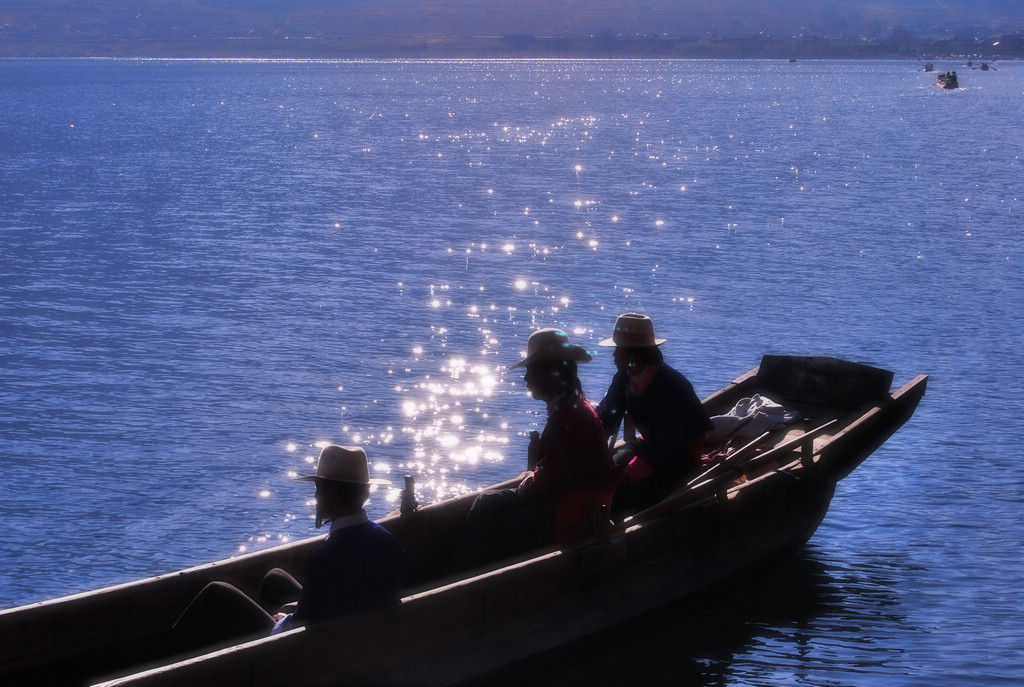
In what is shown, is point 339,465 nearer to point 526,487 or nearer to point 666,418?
point 526,487

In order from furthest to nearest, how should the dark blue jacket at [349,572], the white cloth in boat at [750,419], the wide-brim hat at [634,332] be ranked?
the white cloth in boat at [750,419], the wide-brim hat at [634,332], the dark blue jacket at [349,572]

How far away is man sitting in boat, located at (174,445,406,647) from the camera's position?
652 centimetres

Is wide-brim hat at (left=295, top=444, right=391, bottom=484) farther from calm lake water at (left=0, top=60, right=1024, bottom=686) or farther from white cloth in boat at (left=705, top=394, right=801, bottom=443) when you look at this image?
white cloth in boat at (left=705, top=394, right=801, bottom=443)

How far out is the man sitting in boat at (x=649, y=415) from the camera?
9.19 meters

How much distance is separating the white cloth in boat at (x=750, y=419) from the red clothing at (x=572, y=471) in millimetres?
2916

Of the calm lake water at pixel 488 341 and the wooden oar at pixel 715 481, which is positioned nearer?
the wooden oar at pixel 715 481

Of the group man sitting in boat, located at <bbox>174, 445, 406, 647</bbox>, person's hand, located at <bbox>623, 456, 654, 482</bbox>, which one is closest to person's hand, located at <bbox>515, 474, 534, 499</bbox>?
person's hand, located at <bbox>623, 456, 654, 482</bbox>

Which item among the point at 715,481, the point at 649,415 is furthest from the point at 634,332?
the point at 715,481

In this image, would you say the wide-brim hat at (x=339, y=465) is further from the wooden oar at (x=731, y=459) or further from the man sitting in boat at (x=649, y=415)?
the wooden oar at (x=731, y=459)

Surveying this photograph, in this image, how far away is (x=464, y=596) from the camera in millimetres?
7660

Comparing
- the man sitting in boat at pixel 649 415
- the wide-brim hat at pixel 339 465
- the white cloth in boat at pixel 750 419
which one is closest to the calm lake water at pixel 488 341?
the man sitting in boat at pixel 649 415

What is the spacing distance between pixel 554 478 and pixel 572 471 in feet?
0.41

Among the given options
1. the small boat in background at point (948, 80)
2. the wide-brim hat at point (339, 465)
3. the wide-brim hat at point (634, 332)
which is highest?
the small boat in background at point (948, 80)

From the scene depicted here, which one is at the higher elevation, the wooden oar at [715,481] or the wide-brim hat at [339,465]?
the wide-brim hat at [339,465]
